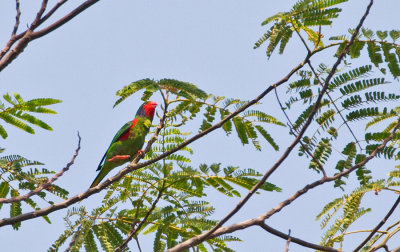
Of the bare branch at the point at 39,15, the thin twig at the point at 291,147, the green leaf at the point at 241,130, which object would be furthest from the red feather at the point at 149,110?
the bare branch at the point at 39,15

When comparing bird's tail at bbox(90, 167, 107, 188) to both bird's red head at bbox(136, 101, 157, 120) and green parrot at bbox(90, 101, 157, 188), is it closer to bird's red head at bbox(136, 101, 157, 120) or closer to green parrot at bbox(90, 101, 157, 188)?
green parrot at bbox(90, 101, 157, 188)

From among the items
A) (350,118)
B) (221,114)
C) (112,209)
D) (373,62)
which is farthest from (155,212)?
(373,62)

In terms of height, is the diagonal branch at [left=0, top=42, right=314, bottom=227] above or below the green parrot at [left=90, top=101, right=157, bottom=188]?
below

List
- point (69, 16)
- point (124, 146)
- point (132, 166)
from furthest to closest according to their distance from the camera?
1. point (124, 146)
2. point (132, 166)
3. point (69, 16)

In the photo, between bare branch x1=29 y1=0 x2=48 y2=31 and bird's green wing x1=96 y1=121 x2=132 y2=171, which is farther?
bird's green wing x1=96 y1=121 x2=132 y2=171

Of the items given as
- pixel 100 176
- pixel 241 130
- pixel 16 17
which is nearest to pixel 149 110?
pixel 100 176

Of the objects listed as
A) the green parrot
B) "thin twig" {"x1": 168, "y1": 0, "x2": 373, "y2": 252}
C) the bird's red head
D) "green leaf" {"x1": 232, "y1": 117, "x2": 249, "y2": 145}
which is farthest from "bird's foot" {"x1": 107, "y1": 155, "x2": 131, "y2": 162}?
"thin twig" {"x1": 168, "y1": 0, "x2": 373, "y2": 252}

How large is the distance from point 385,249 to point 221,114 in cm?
185

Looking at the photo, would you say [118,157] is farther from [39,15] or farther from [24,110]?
[39,15]

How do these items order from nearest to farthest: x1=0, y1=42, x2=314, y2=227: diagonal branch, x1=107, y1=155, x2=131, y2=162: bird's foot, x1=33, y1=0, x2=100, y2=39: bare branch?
x1=33, y1=0, x2=100, y2=39: bare branch → x1=0, y1=42, x2=314, y2=227: diagonal branch → x1=107, y1=155, x2=131, y2=162: bird's foot

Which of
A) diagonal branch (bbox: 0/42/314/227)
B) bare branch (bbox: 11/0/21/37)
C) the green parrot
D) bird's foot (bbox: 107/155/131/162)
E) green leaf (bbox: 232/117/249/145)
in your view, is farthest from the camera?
the green parrot

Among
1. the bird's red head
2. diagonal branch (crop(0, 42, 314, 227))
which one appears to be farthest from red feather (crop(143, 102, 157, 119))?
diagonal branch (crop(0, 42, 314, 227))

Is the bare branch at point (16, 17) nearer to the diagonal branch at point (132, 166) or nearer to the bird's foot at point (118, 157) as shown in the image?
the diagonal branch at point (132, 166)

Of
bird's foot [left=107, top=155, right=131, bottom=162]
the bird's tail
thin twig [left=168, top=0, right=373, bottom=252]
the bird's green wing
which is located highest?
the bird's green wing
